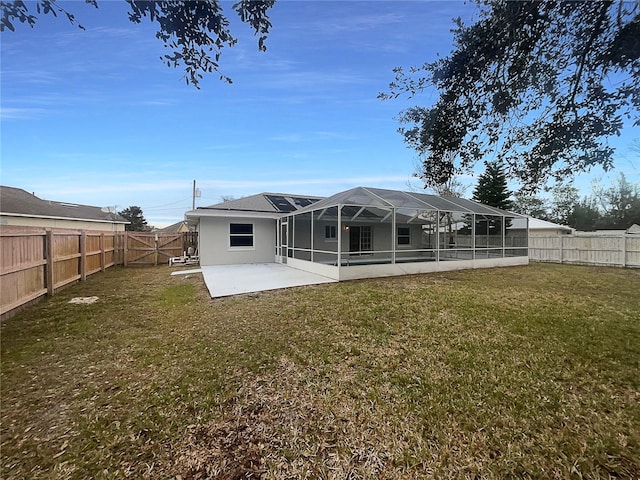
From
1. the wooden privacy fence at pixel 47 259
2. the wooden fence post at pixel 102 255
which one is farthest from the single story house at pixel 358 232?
the wooden privacy fence at pixel 47 259

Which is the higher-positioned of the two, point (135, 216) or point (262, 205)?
point (135, 216)

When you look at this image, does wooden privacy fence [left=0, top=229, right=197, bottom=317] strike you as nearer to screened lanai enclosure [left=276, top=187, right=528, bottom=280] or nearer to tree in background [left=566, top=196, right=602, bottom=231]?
screened lanai enclosure [left=276, top=187, right=528, bottom=280]

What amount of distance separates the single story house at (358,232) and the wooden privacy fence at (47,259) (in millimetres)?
3721

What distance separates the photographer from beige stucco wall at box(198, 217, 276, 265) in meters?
13.4

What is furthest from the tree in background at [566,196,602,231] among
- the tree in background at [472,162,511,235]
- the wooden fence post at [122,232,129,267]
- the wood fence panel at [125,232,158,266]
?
the wooden fence post at [122,232,129,267]

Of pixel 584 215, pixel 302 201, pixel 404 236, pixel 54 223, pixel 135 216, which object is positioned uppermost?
pixel 135 216

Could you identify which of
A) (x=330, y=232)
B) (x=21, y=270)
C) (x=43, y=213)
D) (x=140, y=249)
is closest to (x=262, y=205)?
(x=330, y=232)

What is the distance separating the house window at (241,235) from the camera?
→ 1398cm

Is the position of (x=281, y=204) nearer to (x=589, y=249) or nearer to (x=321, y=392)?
(x=321, y=392)

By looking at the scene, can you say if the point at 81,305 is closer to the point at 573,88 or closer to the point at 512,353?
the point at 512,353

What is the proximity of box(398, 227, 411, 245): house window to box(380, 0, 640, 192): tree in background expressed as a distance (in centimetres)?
1314

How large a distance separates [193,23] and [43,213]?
2495 cm

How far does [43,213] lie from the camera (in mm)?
20094

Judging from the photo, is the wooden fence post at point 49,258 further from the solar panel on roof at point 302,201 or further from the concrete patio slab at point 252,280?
the solar panel on roof at point 302,201
